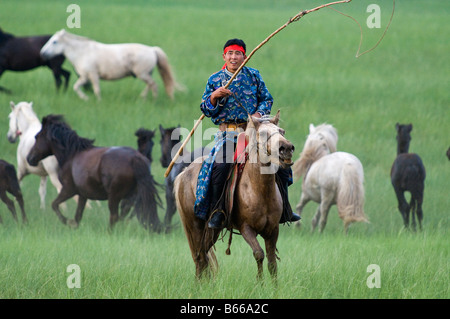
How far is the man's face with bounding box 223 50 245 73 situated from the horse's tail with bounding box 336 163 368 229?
230 inches

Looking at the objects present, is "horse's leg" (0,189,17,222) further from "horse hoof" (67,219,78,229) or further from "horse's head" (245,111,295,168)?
"horse's head" (245,111,295,168)

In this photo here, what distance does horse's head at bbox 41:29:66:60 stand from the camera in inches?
807

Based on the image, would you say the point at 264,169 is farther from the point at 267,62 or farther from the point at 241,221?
the point at 267,62

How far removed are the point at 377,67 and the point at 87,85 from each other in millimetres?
11002

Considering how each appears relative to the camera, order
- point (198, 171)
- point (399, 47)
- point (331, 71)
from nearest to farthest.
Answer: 1. point (198, 171)
2. point (331, 71)
3. point (399, 47)

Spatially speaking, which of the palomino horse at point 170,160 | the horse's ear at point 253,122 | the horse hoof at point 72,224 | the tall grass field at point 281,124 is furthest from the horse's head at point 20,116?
the horse's ear at point 253,122

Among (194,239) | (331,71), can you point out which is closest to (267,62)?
(331,71)

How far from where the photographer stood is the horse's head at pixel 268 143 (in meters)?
6.04

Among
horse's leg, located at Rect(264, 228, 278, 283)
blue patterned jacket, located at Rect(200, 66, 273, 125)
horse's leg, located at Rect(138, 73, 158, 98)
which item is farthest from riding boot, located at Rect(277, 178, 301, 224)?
horse's leg, located at Rect(138, 73, 158, 98)

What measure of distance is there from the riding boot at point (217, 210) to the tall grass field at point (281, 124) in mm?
653

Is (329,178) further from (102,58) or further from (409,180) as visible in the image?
(102,58)
